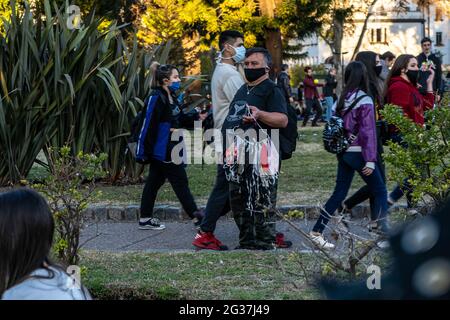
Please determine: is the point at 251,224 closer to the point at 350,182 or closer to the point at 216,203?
the point at 216,203

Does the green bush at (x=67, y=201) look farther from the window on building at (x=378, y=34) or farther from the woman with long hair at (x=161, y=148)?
the window on building at (x=378, y=34)

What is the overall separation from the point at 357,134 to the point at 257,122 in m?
1.11

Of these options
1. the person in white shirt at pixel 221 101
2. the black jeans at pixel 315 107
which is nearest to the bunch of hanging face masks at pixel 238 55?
the person in white shirt at pixel 221 101

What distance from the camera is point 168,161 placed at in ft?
32.1

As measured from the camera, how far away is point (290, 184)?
12.5 metres

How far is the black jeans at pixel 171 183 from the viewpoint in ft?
32.0

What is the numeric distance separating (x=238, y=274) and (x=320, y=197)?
14.2ft

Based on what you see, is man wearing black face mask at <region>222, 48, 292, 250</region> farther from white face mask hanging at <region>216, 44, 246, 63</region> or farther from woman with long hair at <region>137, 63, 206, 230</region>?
woman with long hair at <region>137, 63, 206, 230</region>

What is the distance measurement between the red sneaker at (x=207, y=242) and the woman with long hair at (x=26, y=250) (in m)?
5.45

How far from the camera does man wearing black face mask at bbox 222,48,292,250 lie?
8078mm

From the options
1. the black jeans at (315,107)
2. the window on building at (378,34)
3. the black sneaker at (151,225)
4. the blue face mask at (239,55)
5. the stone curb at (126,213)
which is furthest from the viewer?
the window on building at (378,34)

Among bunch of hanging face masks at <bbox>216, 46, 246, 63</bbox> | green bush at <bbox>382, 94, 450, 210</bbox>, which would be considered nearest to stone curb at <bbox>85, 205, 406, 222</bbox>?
bunch of hanging face masks at <bbox>216, 46, 246, 63</bbox>

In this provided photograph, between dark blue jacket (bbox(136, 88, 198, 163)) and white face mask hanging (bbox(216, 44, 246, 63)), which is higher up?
white face mask hanging (bbox(216, 44, 246, 63))

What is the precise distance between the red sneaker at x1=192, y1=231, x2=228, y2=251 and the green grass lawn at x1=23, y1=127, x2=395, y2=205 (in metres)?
1.13
